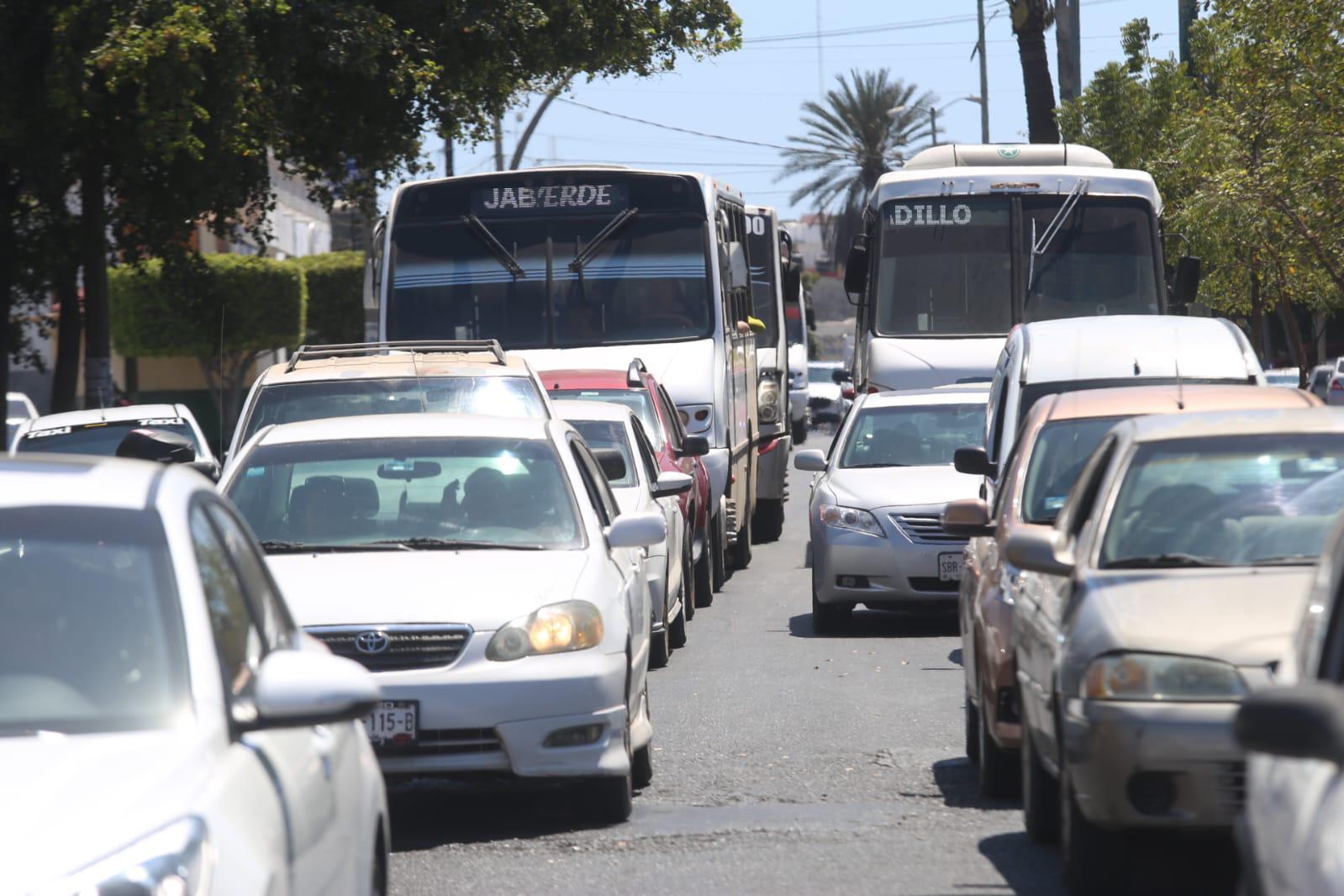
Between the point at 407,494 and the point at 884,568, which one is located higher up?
the point at 407,494

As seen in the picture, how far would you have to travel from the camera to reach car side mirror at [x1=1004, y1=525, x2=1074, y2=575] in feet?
21.1

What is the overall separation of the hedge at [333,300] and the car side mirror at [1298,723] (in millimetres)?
59363

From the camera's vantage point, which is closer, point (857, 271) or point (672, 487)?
point (672, 487)

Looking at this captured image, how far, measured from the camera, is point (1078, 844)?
6.18 m

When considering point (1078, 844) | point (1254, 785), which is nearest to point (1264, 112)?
point (1078, 844)

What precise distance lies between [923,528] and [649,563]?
275 centimetres

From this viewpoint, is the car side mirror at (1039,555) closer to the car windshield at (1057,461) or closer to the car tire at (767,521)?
the car windshield at (1057,461)

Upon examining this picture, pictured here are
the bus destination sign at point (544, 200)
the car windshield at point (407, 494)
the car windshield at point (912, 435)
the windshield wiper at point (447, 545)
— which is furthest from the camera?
the bus destination sign at point (544, 200)

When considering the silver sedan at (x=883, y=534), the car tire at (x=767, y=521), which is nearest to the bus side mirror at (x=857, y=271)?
the car tire at (x=767, y=521)

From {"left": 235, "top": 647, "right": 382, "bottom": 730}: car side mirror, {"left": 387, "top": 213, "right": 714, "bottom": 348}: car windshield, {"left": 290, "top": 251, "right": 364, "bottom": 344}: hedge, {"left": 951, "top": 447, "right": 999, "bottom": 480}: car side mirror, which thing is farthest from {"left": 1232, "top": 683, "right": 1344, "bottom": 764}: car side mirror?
{"left": 290, "top": 251, "right": 364, "bottom": 344}: hedge

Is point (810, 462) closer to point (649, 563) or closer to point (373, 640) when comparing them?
point (649, 563)

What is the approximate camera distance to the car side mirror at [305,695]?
3.97 metres

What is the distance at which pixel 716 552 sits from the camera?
17.6 metres

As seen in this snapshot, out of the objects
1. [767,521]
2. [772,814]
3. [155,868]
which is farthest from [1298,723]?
[767,521]
